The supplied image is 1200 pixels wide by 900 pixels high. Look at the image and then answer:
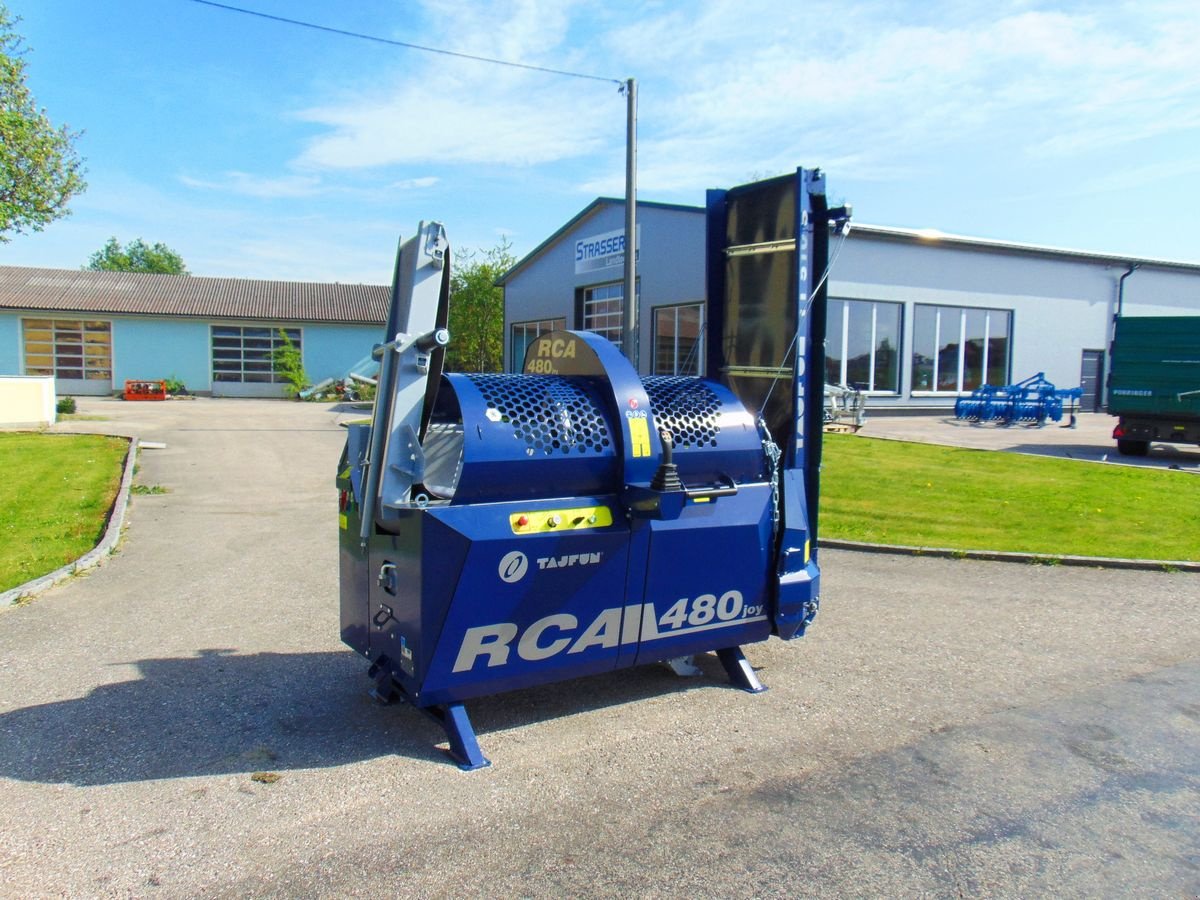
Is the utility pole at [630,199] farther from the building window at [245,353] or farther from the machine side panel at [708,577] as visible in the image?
the building window at [245,353]

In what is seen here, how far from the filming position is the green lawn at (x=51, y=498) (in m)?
7.95

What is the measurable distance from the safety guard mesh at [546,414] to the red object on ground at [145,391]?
35.9 meters

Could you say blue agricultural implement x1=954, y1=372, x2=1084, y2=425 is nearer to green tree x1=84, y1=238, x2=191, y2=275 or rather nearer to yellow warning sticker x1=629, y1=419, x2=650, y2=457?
yellow warning sticker x1=629, y1=419, x2=650, y2=457

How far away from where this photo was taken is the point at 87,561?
7.84m

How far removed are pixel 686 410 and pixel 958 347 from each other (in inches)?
955

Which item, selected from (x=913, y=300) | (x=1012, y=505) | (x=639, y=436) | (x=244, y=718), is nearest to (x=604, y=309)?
(x=913, y=300)

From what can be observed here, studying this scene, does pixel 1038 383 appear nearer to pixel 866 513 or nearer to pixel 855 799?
pixel 866 513

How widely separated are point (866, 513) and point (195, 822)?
859cm

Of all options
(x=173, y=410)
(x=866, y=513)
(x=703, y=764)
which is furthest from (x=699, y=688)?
(x=173, y=410)

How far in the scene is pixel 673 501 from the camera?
4258 mm

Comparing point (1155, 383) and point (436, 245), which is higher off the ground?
point (436, 245)

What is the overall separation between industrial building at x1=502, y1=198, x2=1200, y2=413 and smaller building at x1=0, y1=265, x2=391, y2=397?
15.0 m

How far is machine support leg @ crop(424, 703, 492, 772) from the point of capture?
404 centimetres

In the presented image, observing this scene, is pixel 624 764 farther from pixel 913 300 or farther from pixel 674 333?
pixel 913 300
